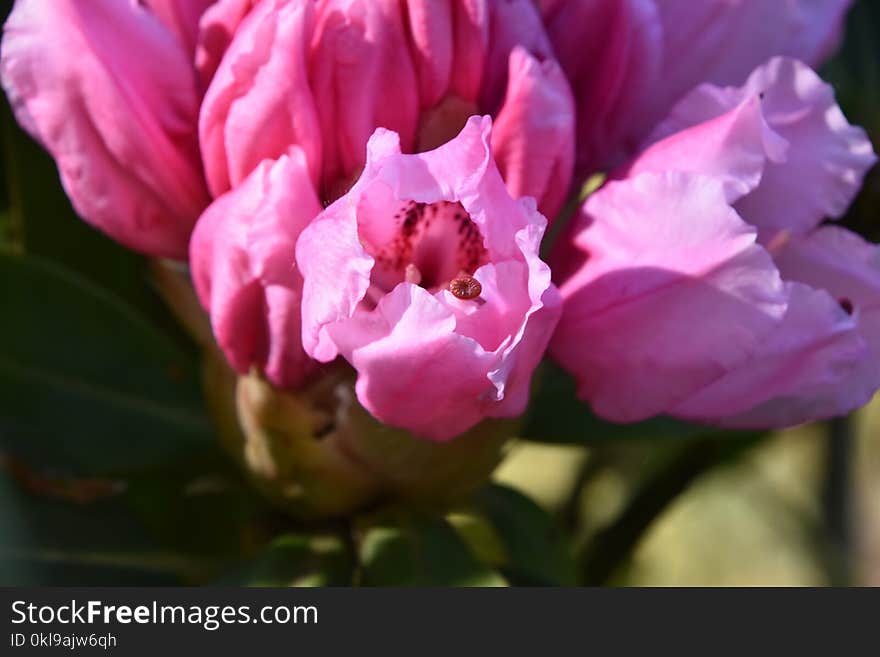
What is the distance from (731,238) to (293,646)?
1.07 feet

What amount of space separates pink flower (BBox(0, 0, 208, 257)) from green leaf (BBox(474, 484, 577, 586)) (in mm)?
322

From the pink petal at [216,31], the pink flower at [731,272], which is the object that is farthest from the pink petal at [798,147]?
the pink petal at [216,31]

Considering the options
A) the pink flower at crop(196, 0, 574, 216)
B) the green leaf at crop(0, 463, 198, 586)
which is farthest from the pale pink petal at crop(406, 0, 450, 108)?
the green leaf at crop(0, 463, 198, 586)

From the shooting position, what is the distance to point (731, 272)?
1.86ft

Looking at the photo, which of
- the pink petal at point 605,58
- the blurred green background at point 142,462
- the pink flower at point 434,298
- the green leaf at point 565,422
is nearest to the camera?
the pink flower at point 434,298

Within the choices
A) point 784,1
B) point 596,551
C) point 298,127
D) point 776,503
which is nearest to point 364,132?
point 298,127

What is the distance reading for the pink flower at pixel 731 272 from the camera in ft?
1.88

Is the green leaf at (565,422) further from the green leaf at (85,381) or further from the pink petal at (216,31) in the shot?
the pink petal at (216,31)

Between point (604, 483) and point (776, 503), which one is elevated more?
point (604, 483)

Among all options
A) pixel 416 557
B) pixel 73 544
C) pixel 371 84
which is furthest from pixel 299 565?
pixel 371 84

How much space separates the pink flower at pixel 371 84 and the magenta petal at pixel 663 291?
0.04m

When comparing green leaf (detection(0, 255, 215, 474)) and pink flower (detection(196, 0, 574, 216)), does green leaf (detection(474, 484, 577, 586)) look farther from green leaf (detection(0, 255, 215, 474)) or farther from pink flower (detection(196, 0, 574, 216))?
pink flower (detection(196, 0, 574, 216))

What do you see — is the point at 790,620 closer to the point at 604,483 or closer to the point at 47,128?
→ the point at 47,128

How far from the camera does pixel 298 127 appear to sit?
0.58 metres
